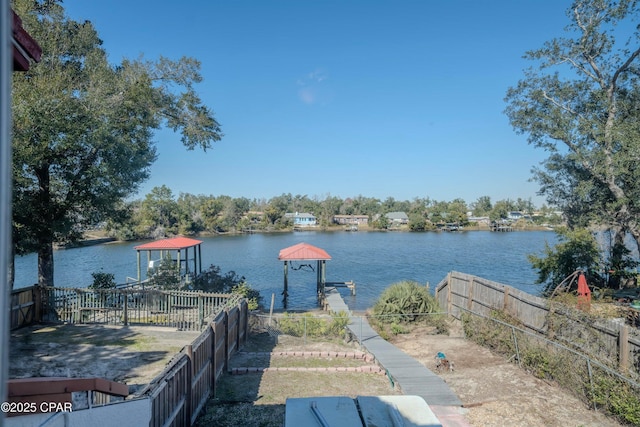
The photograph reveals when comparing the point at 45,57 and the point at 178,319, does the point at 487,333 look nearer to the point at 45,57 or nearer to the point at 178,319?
the point at 178,319

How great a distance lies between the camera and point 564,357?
8797mm

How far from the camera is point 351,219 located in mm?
118125

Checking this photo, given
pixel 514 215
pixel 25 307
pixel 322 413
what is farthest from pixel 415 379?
pixel 514 215

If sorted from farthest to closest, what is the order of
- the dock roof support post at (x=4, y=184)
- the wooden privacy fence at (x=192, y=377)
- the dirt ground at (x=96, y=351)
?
1. the dirt ground at (x=96, y=351)
2. the wooden privacy fence at (x=192, y=377)
3. the dock roof support post at (x=4, y=184)

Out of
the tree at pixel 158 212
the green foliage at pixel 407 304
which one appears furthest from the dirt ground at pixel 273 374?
the tree at pixel 158 212

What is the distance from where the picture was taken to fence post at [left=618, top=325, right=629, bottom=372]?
8000 mm

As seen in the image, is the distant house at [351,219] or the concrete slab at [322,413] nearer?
the concrete slab at [322,413]

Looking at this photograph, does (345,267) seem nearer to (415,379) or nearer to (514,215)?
(415,379)

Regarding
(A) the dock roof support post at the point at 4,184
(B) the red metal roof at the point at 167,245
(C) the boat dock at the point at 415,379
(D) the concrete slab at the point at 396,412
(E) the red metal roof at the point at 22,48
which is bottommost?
(C) the boat dock at the point at 415,379

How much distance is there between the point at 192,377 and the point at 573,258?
19.0 m

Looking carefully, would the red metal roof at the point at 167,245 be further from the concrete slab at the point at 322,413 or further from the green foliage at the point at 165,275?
the concrete slab at the point at 322,413

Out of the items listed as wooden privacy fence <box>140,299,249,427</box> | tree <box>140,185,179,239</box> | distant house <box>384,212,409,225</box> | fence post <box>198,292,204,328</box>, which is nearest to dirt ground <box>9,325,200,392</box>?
fence post <box>198,292,204,328</box>

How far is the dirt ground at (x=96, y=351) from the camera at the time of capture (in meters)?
8.47

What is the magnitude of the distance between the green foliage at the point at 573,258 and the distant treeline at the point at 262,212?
78.7 ft
